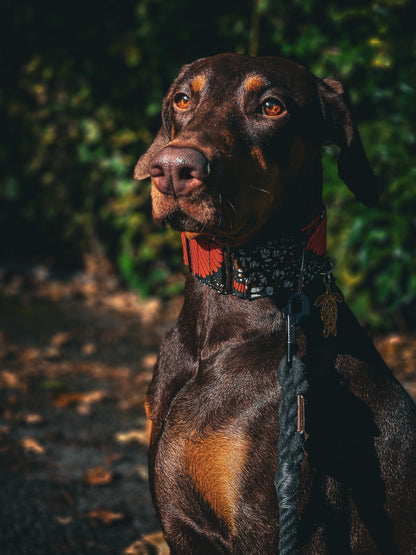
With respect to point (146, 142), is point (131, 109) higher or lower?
higher

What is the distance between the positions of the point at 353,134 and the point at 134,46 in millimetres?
4135

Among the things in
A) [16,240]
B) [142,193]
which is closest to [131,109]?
[142,193]

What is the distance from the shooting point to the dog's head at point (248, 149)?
176 centimetres

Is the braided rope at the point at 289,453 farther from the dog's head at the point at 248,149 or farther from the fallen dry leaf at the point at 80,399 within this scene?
the fallen dry leaf at the point at 80,399

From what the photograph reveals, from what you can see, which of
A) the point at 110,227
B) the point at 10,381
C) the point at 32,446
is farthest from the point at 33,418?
the point at 110,227

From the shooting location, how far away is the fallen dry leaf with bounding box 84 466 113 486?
11.3 feet

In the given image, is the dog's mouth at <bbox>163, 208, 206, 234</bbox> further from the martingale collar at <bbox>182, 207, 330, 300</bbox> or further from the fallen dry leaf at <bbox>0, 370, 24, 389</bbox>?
the fallen dry leaf at <bbox>0, 370, 24, 389</bbox>

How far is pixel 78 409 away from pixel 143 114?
283 centimetres

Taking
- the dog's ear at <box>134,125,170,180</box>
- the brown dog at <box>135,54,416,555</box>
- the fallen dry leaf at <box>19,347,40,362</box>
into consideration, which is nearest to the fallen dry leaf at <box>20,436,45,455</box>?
the fallen dry leaf at <box>19,347,40,362</box>

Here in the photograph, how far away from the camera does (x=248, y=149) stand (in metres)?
1.95

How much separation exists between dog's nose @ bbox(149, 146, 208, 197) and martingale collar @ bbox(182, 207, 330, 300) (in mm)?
331

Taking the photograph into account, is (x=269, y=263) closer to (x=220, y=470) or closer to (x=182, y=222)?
(x=182, y=222)

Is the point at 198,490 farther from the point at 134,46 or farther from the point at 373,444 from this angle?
the point at 134,46

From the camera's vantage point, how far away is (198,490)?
6.25 ft
